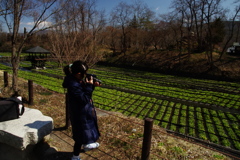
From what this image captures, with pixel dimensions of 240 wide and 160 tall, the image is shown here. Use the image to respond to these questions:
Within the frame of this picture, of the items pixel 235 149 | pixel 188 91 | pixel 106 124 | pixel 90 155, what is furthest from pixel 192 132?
pixel 188 91

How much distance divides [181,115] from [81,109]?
6269 mm

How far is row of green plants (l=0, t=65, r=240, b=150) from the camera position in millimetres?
6046

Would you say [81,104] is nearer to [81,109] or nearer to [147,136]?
[81,109]

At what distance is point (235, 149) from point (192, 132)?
131 cm

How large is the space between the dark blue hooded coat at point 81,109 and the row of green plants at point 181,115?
182 inches

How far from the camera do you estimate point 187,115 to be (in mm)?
7695

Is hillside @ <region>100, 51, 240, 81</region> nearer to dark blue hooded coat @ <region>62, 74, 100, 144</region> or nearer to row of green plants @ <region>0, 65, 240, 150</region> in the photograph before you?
row of green plants @ <region>0, 65, 240, 150</region>

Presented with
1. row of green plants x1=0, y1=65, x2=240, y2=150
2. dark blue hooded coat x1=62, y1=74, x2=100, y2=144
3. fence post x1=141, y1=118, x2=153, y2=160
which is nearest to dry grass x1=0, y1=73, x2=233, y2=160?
fence post x1=141, y1=118, x2=153, y2=160

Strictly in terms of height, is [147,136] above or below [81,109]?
below

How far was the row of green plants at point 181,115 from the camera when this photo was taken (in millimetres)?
6046

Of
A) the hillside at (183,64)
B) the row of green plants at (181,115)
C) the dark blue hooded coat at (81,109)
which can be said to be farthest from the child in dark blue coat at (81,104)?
the hillside at (183,64)

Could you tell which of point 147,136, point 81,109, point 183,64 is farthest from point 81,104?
point 183,64

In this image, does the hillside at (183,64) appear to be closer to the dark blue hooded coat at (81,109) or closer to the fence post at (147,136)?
the fence post at (147,136)

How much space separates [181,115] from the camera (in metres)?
7.64
